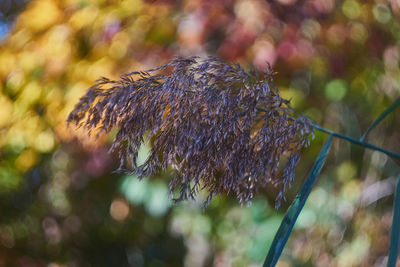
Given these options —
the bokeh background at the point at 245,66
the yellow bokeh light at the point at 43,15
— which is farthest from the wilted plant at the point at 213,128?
the yellow bokeh light at the point at 43,15

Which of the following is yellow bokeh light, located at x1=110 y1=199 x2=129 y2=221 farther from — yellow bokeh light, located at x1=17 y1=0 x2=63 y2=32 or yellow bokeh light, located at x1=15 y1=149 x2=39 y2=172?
yellow bokeh light, located at x1=17 y1=0 x2=63 y2=32

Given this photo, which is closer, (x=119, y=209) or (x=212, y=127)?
(x=212, y=127)

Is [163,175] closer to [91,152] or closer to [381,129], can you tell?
[91,152]

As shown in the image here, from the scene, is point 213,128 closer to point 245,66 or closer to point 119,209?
point 245,66

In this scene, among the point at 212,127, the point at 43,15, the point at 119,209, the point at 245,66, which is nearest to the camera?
the point at 212,127

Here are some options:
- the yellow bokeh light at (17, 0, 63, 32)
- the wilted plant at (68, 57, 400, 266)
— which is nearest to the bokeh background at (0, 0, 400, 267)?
the yellow bokeh light at (17, 0, 63, 32)

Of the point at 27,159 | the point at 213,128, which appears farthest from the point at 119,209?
the point at 213,128

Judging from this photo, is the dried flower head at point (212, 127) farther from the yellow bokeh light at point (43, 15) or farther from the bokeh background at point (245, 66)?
the yellow bokeh light at point (43, 15)
